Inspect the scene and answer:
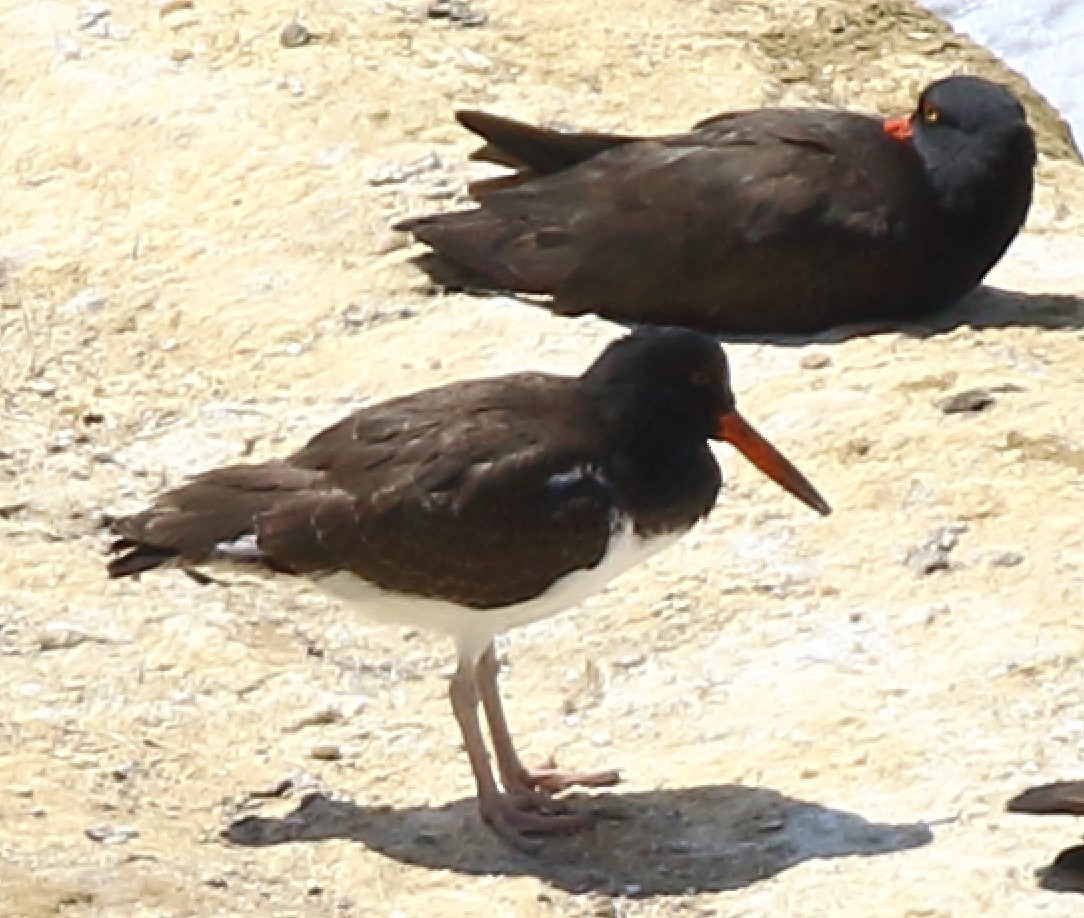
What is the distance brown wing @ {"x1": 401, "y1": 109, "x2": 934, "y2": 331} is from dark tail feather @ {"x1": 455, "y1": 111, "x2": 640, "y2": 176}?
13 centimetres

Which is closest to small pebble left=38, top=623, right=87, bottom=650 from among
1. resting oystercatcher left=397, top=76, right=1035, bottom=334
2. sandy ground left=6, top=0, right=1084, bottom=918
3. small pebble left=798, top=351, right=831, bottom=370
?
sandy ground left=6, top=0, right=1084, bottom=918

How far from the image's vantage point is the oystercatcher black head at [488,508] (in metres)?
7.49

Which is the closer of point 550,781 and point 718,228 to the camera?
point 550,781

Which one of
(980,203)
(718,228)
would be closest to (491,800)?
(718,228)

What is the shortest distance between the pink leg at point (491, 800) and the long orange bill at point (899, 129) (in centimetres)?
408

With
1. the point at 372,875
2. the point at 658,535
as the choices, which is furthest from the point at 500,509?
the point at 372,875

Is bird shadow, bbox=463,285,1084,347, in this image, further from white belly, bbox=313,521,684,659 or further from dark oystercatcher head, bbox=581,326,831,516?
white belly, bbox=313,521,684,659

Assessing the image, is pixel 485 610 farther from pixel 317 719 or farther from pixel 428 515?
pixel 317 719

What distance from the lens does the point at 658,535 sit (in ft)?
25.1

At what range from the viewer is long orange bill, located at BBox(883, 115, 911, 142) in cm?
1115

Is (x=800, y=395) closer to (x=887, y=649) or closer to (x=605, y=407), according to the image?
(x=887, y=649)

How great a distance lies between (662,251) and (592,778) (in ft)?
10.8

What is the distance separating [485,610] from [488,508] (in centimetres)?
26

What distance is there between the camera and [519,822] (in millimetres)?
7609
